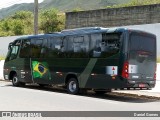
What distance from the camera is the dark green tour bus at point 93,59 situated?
16203 mm

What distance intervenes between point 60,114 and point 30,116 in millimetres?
885

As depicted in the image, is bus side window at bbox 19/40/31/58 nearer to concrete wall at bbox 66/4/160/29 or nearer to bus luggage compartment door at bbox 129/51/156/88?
bus luggage compartment door at bbox 129/51/156/88

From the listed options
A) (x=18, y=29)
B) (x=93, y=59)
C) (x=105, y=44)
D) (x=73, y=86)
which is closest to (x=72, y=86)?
(x=73, y=86)

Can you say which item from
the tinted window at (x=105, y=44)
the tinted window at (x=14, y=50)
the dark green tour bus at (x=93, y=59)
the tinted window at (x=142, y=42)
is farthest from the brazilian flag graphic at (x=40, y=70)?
the tinted window at (x=142, y=42)

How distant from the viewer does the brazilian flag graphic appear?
20.5 m

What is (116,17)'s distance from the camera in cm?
3447

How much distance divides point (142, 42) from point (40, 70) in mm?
6416

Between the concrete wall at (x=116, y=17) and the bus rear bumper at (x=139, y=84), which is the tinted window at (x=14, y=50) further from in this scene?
the concrete wall at (x=116, y=17)

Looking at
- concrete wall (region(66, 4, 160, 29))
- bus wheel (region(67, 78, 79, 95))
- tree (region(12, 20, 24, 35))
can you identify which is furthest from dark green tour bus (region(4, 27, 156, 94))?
tree (region(12, 20, 24, 35))

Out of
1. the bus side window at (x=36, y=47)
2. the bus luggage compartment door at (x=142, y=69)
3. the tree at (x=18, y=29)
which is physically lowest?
the bus luggage compartment door at (x=142, y=69)

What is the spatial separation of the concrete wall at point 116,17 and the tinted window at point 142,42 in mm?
14834

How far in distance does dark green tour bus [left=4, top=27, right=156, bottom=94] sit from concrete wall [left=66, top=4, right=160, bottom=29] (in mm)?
13049

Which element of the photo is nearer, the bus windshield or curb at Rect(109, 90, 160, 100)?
curb at Rect(109, 90, 160, 100)

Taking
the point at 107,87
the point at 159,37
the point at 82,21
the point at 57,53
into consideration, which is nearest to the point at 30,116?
the point at 107,87
